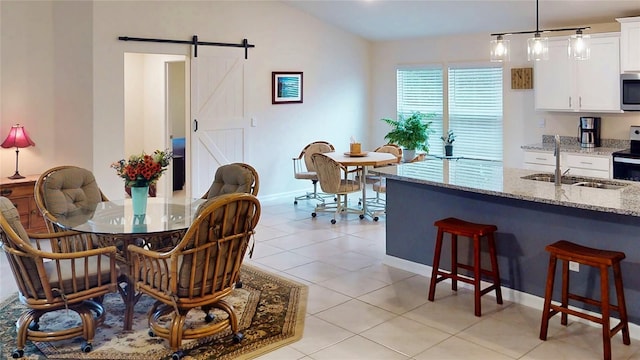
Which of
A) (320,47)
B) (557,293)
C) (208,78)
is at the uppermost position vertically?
Answer: (320,47)

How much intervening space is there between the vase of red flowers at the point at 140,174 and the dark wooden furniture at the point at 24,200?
2.42 metres

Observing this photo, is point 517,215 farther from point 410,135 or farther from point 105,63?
point 105,63

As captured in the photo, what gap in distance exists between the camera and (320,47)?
8.88 m

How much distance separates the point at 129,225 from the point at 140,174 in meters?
0.37

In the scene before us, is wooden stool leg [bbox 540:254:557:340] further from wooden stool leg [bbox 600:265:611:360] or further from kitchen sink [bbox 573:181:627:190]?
kitchen sink [bbox 573:181:627:190]

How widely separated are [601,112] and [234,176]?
4641mm

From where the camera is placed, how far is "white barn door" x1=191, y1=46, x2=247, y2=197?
753 centimetres

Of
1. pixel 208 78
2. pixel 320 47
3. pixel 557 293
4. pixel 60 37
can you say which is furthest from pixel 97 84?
pixel 557 293

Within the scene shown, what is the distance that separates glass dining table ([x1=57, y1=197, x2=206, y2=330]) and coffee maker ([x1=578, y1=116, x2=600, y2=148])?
484 centimetres

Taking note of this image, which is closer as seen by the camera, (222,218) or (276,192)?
(222,218)

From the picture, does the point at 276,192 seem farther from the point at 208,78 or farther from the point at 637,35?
the point at 637,35

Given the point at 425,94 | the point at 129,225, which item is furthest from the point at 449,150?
the point at 129,225

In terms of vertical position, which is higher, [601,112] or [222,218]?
[601,112]

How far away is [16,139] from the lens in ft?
19.5
